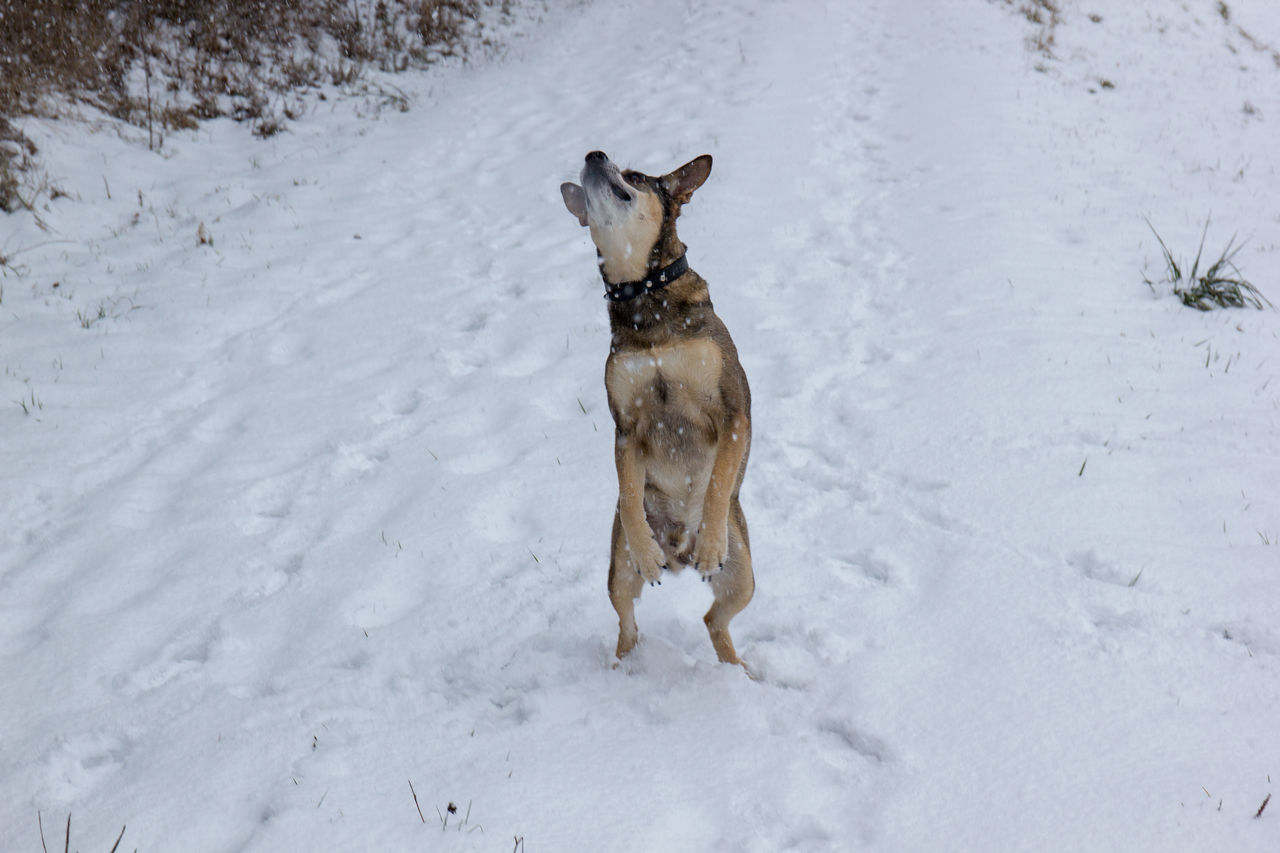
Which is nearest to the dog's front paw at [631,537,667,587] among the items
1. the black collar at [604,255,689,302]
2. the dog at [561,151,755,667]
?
the dog at [561,151,755,667]

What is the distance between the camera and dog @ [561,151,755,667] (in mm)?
3197

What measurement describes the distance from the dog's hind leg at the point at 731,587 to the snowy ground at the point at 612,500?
12cm

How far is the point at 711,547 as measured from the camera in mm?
3266

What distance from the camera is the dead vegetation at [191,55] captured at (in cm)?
922

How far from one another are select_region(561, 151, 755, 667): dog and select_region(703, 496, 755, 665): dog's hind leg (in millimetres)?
14

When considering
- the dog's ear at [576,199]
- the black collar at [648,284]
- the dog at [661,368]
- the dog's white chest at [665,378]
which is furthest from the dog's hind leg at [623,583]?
the dog's ear at [576,199]

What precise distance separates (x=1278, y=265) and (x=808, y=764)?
633 cm

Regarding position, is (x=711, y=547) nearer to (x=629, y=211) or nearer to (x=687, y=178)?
(x=629, y=211)

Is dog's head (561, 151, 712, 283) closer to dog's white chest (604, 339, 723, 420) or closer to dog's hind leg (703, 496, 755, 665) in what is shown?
dog's white chest (604, 339, 723, 420)

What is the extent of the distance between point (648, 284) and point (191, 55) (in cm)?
1076

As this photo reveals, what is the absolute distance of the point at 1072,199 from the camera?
305 inches

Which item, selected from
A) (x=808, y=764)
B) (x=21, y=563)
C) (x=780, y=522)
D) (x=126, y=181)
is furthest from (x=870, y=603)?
(x=126, y=181)

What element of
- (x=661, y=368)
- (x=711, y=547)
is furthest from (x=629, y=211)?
(x=711, y=547)

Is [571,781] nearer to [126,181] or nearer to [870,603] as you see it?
[870,603]
